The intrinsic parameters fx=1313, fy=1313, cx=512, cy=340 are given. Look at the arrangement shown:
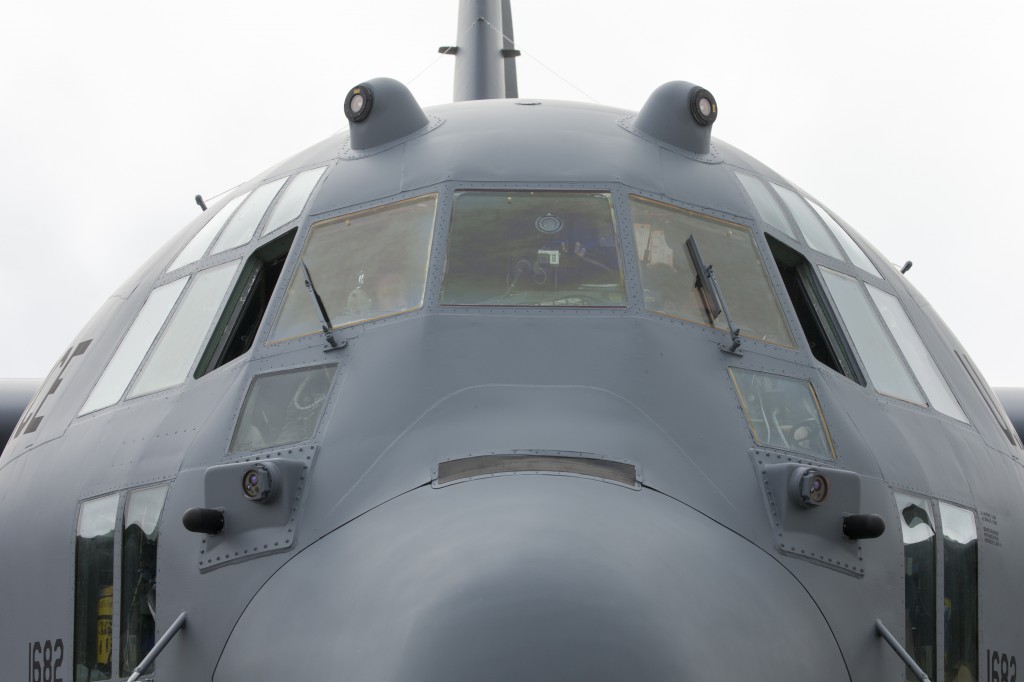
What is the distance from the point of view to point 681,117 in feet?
28.5

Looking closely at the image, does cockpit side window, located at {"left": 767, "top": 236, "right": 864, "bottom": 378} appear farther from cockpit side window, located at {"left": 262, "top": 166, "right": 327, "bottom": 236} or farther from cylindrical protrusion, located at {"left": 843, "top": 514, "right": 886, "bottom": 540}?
cockpit side window, located at {"left": 262, "top": 166, "right": 327, "bottom": 236}

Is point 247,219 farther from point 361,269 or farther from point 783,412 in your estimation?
point 783,412

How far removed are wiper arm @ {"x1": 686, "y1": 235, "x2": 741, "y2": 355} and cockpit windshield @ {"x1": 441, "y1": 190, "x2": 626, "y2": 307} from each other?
477 millimetres

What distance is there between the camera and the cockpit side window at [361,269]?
23.8ft

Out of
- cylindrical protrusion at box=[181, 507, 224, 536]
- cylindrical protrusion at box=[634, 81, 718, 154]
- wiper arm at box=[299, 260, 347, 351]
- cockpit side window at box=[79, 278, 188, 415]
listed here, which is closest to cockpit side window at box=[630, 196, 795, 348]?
cylindrical protrusion at box=[634, 81, 718, 154]

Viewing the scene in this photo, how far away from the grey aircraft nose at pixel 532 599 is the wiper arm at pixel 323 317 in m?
1.43

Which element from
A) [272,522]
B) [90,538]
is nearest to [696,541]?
[272,522]

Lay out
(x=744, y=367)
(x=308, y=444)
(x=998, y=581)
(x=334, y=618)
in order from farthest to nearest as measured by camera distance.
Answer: (x=998, y=581), (x=744, y=367), (x=308, y=444), (x=334, y=618)

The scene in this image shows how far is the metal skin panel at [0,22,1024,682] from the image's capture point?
482cm

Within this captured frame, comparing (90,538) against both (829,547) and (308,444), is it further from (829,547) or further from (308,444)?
(829,547)

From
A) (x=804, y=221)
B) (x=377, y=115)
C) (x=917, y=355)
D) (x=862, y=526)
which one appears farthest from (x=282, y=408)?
(x=917, y=355)

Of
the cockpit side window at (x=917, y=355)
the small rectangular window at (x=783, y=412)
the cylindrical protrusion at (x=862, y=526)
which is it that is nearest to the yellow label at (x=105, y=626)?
the small rectangular window at (x=783, y=412)

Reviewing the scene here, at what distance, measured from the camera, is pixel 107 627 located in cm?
714

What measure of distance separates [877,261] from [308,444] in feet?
16.3
